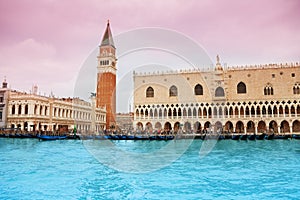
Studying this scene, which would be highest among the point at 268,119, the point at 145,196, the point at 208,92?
the point at 208,92

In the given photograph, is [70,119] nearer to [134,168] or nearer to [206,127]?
[206,127]

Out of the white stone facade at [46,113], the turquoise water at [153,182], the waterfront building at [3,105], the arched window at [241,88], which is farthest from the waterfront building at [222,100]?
the turquoise water at [153,182]

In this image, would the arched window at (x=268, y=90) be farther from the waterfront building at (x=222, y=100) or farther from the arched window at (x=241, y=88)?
the arched window at (x=241, y=88)

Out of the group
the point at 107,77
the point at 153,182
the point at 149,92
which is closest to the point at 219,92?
the point at 149,92

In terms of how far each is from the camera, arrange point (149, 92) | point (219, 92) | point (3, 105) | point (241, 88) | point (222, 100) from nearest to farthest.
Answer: point (222, 100), point (241, 88), point (219, 92), point (3, 105), point (149, 92)

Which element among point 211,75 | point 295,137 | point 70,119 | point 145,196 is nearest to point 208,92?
point 211,75

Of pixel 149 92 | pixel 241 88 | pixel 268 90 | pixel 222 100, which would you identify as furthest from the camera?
pixel 149 92

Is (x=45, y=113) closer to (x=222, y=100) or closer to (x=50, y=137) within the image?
(x=50, y=137)
